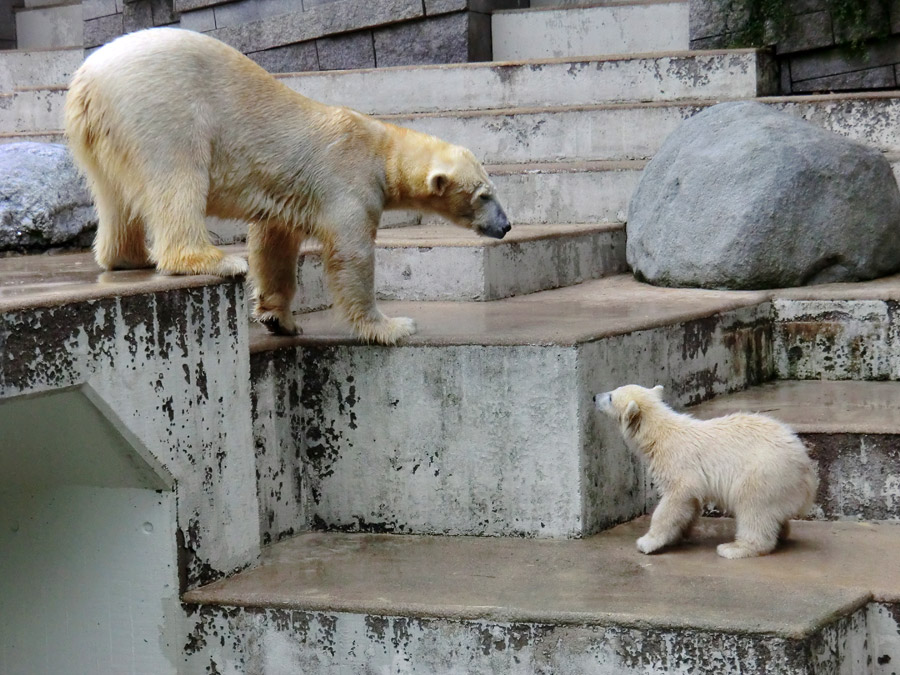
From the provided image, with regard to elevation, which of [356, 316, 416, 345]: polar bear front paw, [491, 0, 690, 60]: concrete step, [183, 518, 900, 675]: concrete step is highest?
[491, 0, 690, 60]: concrete step

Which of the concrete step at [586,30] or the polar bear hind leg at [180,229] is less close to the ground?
the concrete step at [586,30]

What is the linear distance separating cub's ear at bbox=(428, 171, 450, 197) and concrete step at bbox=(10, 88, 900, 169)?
2.54 meters

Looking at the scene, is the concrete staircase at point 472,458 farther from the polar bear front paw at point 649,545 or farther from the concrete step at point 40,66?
the concrete step at point 40,66

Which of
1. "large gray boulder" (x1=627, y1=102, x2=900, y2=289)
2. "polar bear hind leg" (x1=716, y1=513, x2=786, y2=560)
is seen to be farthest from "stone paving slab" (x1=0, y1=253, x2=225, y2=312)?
"large gray boulder" (x1=627, y1=102, x2=900, y2=289)

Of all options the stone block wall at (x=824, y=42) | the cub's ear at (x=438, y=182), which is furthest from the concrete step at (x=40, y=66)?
the cub's ear at (x=438, y=182)

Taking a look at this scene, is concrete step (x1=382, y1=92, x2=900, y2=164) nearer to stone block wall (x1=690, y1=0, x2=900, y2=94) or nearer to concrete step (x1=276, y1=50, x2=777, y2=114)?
concrete step (x1=276, y1=50, x2=777, y2=114)

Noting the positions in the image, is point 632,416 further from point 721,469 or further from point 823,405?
point 823,405

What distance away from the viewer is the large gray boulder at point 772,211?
526 centimetres

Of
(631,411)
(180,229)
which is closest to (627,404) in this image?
(631,411)

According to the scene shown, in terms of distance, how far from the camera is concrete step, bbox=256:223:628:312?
5031 millimetres

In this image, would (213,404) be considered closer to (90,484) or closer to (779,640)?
(90,484)

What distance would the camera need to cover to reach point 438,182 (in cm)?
419

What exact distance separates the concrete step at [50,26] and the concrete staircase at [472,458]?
736 cm

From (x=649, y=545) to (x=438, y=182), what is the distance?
1411mm
